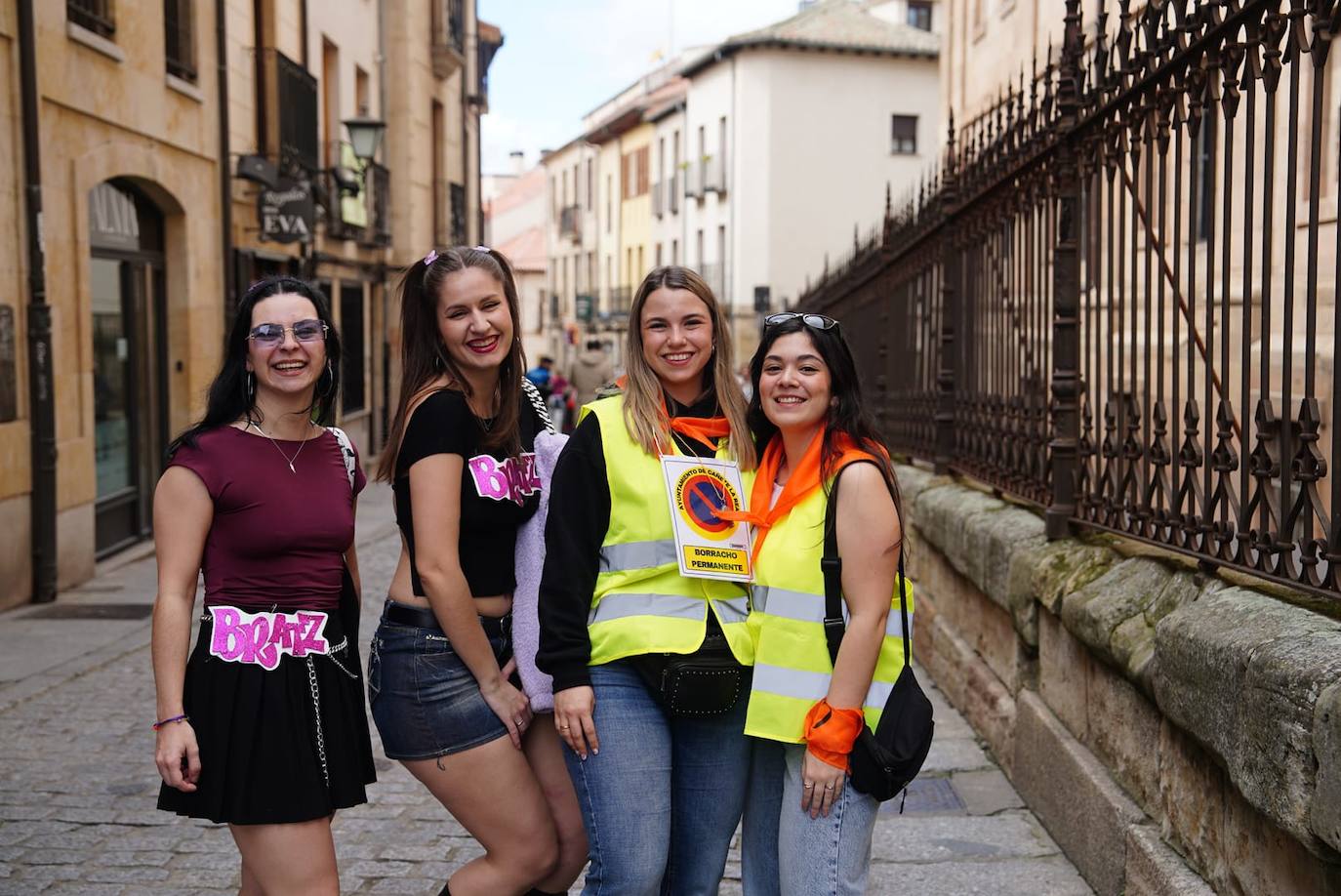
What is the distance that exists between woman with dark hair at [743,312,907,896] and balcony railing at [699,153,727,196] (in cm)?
4339

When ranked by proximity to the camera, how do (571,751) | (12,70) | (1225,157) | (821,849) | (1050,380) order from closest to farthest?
1. (821,849)
2. (571,751)
3. (1225,157)
4. (1050,380)
5. (12,70)

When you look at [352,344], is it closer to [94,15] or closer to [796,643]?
[94,15]

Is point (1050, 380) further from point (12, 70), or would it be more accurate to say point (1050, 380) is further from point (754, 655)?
point (12, 70)

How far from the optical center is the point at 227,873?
4805mm

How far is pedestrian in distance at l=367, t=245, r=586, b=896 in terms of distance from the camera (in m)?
3.29

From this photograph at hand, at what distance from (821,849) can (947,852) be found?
2015 mm

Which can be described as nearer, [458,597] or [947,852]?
[458,597]

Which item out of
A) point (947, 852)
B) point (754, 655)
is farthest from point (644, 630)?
point (947, 852)

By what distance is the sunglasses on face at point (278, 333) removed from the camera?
3.32 metres

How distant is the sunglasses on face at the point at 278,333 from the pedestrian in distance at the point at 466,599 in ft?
0.68

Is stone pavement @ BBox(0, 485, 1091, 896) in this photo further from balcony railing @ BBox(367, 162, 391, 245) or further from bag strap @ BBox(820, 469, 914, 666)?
balcony railing @ BBox(367, 162, 391, 245)

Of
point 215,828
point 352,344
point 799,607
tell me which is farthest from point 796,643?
point 352,344

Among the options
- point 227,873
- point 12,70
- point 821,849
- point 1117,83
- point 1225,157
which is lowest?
point 227,873

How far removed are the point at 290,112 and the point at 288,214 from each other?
2166 mm
